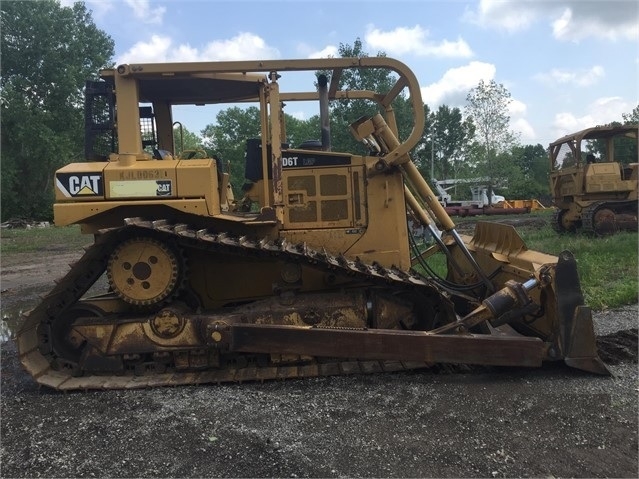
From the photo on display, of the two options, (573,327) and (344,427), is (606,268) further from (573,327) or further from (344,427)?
(344,427)

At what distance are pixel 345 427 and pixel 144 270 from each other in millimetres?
2272

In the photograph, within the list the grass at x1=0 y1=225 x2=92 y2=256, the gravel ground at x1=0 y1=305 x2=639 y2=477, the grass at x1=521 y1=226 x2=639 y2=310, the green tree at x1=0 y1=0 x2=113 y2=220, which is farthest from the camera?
the green tree at x1=0 y1=0 x2=113 y2=220

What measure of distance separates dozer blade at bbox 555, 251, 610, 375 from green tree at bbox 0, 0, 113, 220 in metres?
37.3

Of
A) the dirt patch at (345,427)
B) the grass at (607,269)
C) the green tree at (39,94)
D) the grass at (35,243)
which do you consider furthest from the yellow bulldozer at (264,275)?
the green tree at (39,94)

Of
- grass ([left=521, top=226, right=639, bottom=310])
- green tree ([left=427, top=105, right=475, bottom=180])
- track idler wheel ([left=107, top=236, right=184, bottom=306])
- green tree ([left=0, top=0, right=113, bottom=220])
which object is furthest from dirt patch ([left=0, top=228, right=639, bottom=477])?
green tree ([left=427, top=105, right=475, bottom=180])

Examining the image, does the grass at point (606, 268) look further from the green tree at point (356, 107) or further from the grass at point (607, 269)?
the green tree at point (356, 107)

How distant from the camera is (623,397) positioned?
3.92 meters

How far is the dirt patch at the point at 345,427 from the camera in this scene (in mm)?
3119

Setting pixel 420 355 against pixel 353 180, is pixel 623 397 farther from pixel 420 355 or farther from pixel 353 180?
pixel 353 180

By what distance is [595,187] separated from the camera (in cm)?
1472

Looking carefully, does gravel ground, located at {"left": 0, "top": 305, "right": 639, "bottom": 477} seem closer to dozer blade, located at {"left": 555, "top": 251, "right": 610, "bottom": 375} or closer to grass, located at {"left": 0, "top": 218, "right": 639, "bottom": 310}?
dozer blade, located at {"left": 555, "top": 251, "right": 610, "bottom": 375}

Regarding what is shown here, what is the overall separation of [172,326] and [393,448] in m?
2.28

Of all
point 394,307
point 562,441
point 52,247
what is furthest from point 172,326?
point 52,247

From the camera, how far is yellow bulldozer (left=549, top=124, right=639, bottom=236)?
1413 centimetres
